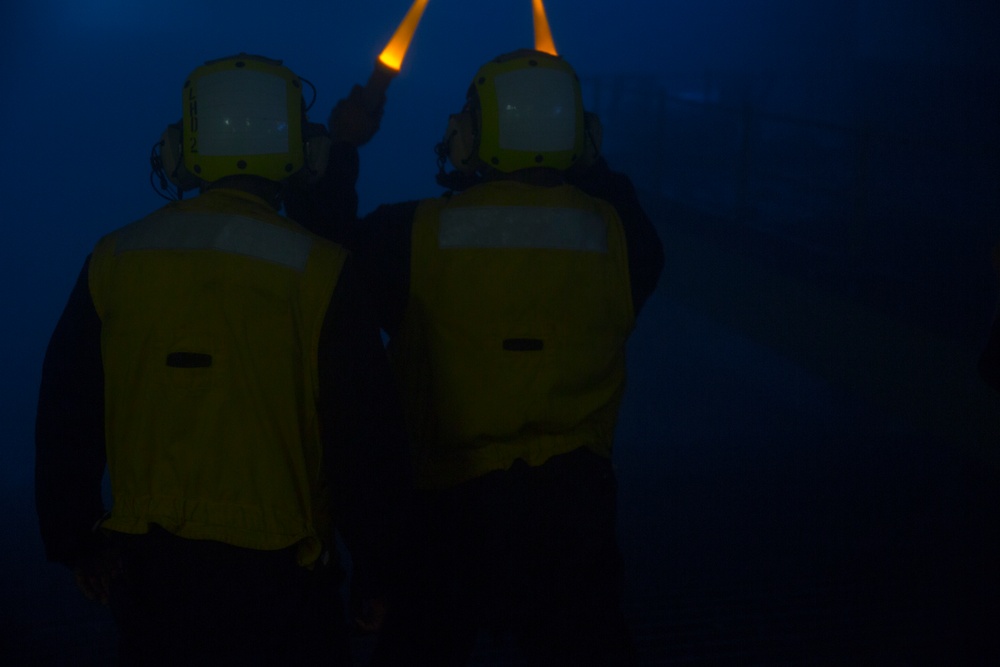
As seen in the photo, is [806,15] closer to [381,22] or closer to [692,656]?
[692,656]

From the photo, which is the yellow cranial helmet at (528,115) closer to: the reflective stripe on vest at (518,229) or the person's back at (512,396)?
the person's back at (512,396)

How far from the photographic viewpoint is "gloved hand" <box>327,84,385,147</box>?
85.7 inches

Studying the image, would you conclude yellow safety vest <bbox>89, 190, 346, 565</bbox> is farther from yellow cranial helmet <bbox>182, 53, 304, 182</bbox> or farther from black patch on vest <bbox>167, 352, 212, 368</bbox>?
yellow cranial helmet <bbox>182, 53, 304, 182</bbox>

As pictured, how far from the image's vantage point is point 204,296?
155cm

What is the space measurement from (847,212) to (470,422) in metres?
6.42

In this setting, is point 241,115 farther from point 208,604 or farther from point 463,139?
point 208,604

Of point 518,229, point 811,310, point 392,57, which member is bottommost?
point 811,310

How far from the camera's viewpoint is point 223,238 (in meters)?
1.59

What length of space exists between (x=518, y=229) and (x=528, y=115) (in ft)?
1.01

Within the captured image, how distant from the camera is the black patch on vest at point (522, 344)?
1.80 metres

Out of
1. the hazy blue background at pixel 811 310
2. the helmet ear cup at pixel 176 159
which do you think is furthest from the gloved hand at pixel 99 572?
the hazy blue background at pixel 811 310

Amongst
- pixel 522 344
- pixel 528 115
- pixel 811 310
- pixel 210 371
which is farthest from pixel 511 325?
pixel 811 310

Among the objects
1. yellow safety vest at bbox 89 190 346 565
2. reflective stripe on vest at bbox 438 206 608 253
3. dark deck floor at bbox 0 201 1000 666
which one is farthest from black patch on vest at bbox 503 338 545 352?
dark deck floor at bbox 0 201 1000 666

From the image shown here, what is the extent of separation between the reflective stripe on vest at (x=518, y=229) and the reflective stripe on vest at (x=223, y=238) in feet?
1.16
